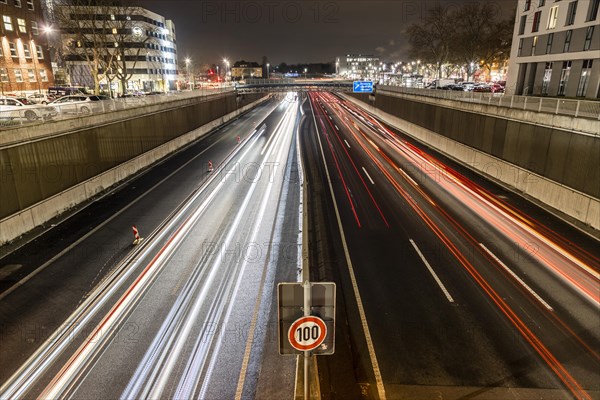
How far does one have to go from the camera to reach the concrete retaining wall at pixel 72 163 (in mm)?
15219

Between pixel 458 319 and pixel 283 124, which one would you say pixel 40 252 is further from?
pixel 283 124

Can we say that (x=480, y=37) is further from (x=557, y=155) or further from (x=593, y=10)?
(x=557, y=155)

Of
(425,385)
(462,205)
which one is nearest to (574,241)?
(462,205)

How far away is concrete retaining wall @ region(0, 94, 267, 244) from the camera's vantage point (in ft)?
49.9

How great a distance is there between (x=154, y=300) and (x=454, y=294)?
9691 millimetres

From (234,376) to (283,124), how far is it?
155ft

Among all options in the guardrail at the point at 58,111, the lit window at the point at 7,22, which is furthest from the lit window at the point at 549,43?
the lit window at the point at 7,22

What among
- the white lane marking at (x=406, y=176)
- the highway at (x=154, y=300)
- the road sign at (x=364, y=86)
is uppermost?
the road sign at (x=364, y=86)

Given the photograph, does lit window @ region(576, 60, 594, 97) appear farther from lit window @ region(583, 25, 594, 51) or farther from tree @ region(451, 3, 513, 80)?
tree @ region(451, 3, 513, 80)

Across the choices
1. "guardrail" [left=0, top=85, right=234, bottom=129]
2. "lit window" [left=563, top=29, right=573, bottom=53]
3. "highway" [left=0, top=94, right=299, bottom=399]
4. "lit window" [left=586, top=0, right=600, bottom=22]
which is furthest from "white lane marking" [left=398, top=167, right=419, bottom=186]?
"lit window" [left=563, top=29, right=573, bottom=53]

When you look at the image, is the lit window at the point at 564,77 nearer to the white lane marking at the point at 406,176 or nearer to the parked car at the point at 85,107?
the white lane marking at the point at 406,176

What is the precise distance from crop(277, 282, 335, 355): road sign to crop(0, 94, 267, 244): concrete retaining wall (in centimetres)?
1531

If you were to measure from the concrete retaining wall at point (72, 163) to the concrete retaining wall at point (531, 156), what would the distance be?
25495mm

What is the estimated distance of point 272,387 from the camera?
7.89 meters
